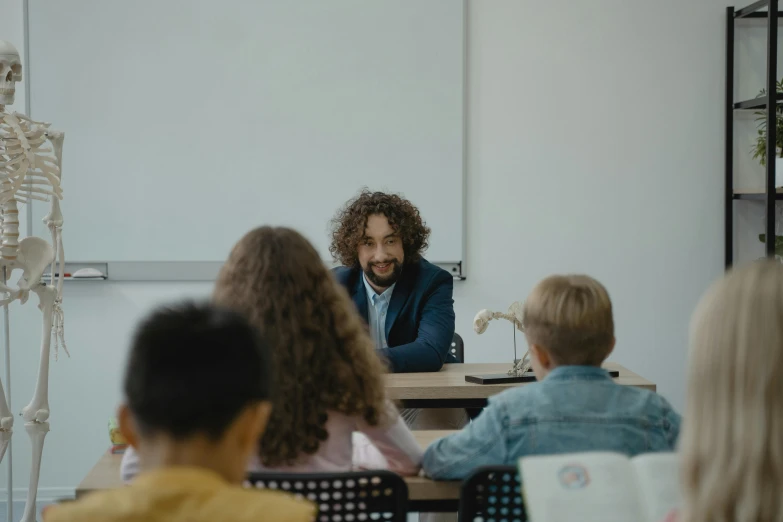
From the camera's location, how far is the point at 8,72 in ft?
11.2

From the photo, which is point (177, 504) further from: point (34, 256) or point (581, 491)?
point (34, 256)

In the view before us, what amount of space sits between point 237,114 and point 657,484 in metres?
3.46

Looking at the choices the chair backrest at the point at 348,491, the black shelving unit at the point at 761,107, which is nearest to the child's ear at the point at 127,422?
the chair backrest at the point at 348,491

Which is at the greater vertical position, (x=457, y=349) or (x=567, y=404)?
(x=567, y=404)

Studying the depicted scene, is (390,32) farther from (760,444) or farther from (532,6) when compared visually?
(760,444)

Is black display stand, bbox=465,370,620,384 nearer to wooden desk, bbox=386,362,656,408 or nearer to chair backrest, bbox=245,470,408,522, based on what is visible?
wooden desk, bbox=386,362,656,408

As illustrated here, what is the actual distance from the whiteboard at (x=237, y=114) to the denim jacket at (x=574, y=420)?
110 inches

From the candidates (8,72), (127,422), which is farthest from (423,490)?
(8,72)

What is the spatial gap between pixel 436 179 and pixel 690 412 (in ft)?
11.7

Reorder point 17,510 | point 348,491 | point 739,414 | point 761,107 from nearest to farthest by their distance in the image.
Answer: point 739,414
point 348,491
point 17,510
point 761,107

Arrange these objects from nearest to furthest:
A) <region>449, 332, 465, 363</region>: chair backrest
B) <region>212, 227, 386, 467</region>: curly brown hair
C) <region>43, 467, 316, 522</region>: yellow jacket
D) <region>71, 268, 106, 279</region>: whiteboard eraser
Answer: <region>43, 467, 316, 522</region>: yellow jacket
<region>212, 227, 386, 467</region>: curly brown hair
<region>449, 332, 465, 363</region>: chair backrest
<region>71, 268, 106, 279</region>: whiteboard eraser

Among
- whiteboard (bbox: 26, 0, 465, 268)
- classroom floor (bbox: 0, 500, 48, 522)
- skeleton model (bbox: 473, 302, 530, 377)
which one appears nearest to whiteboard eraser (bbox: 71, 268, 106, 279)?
whiteboard (bbox: 26, 0, 465, 268)

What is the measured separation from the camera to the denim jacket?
187cm

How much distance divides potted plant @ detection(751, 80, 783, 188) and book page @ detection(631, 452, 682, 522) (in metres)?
3.36
